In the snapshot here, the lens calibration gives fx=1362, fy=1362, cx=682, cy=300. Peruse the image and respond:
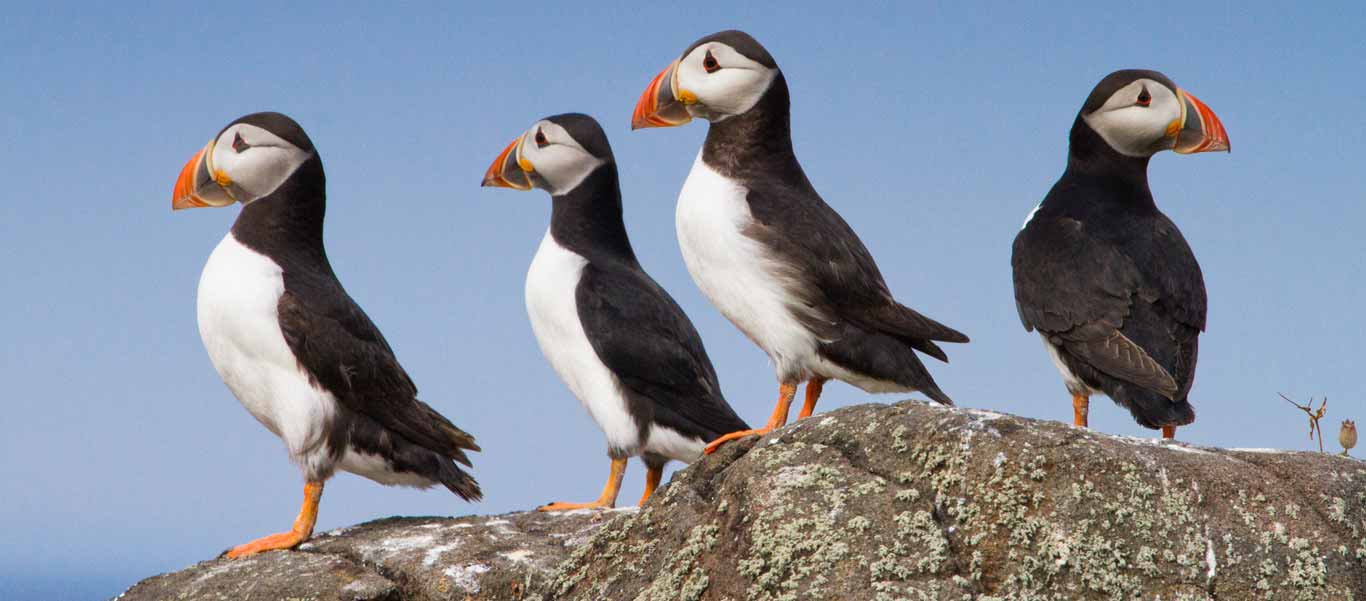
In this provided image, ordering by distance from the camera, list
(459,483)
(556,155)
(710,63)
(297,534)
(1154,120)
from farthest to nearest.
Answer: (556,155)
(1154,120)
(459,483)
(710,63)
(297,534)

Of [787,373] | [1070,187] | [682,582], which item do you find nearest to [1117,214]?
[1070,187]

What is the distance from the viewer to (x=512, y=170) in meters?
9.16

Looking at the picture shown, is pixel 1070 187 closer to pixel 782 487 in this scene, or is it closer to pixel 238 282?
pixel 782 487

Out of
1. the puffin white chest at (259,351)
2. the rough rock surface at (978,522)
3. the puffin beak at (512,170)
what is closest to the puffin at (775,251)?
the puffin beak at (512,170)

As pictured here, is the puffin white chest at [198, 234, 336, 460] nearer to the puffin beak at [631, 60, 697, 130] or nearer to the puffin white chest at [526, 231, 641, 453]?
the puffin white chest at [526, 231, 641, 453]

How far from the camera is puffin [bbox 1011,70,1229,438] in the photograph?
24.3 ft

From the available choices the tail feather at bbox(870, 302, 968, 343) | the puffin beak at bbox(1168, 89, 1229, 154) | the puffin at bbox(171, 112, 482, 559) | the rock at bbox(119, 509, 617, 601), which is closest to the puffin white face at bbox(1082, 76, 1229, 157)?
the puffin beak at bbox(1168, 89, 1229, 154)

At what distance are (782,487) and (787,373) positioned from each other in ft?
7.45

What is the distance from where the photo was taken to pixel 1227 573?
14.7 ft

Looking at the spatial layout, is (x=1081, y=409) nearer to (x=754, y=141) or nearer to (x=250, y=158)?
(x=754, y=141)

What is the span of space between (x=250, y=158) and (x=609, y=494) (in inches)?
117

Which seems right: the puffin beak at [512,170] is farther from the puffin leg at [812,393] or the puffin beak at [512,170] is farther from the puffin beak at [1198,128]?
the puffin beak at [1198,128]

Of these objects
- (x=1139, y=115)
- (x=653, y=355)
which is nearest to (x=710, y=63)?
(x=653, y=355)

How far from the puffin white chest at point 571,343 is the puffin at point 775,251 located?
1026 mm
